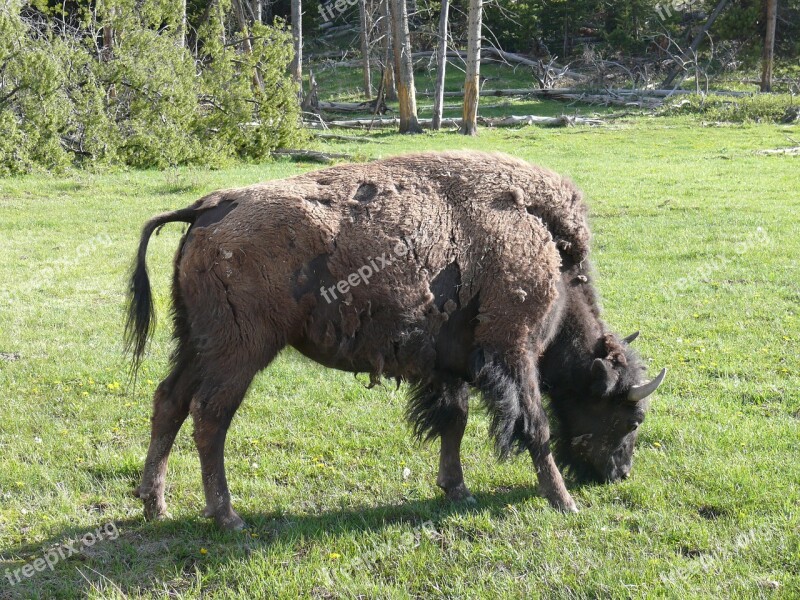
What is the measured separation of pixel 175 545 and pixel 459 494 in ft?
5.63

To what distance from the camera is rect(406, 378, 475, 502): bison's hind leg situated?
5078mm

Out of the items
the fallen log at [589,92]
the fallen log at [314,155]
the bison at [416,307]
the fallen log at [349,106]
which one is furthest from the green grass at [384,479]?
the fallen log at [589,92]

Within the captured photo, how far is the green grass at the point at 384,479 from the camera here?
4.09 m

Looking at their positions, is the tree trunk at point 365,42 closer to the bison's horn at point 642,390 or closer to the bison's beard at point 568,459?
the bison's beard at point 568,459

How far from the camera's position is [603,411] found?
534 centimetres

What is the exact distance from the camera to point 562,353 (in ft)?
17.3

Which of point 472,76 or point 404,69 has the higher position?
point 404,69

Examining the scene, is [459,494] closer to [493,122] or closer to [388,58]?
[493,122]

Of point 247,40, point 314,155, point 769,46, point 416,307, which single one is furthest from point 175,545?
point 769,46

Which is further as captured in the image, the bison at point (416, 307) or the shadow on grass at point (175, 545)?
the bison at point (416, 307)

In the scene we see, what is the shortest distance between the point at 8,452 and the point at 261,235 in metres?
2.55

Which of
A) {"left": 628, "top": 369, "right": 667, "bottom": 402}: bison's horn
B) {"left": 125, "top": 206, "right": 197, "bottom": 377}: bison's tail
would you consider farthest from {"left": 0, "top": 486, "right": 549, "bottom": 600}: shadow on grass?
{"left": 125, "top": 206, "right": 197, "bottom": 377}: bison's tail

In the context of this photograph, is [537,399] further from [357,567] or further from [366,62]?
[366,62]

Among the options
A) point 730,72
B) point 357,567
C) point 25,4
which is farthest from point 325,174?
point 730,72
